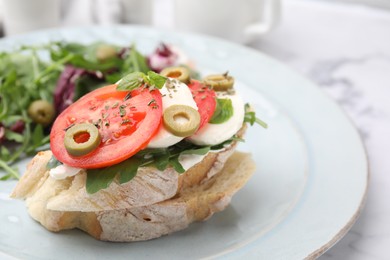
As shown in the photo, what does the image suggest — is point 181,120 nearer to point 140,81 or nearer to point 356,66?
point 140,81

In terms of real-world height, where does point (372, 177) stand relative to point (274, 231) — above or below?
below

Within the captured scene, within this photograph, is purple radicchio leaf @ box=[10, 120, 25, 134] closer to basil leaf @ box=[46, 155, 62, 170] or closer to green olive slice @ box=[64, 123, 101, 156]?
basil leaf @ box=[46, 155, 62, 170]

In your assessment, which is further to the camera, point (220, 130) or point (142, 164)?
point (220, 130)

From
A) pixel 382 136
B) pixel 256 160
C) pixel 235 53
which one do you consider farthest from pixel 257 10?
pixel 256 160

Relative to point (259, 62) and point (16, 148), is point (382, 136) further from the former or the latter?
point (16, 148)

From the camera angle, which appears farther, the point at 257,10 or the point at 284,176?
the point at 257,10

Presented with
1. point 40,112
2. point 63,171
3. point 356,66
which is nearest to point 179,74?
point 63,171

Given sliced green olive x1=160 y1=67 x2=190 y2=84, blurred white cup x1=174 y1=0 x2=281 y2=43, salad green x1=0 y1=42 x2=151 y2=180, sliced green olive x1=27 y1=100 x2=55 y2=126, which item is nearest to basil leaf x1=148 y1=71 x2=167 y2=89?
sliced green olive x1=160 y1=67 x2=190 y2=84
